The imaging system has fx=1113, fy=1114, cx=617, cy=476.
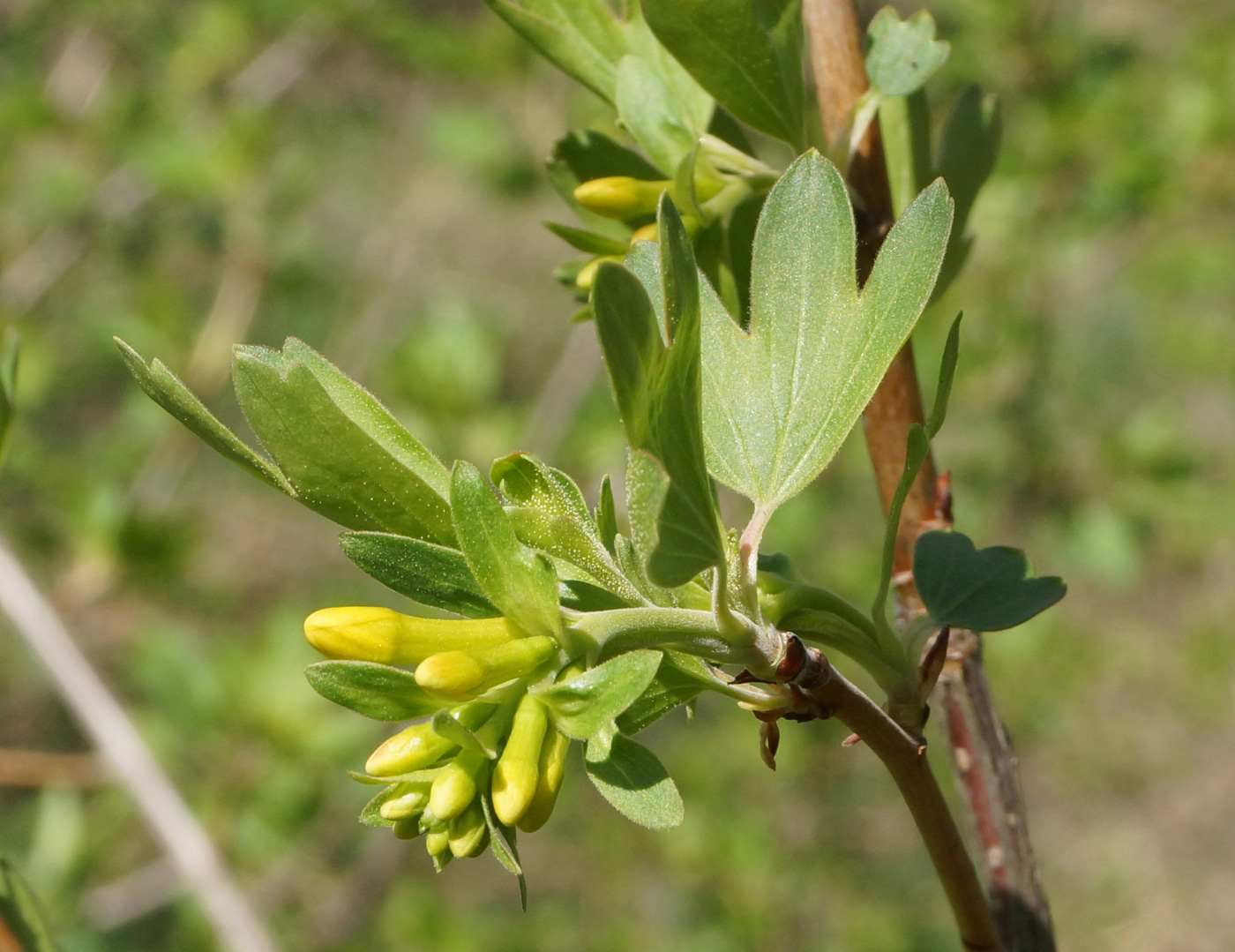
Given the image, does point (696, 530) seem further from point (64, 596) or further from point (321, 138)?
point (321, 138)

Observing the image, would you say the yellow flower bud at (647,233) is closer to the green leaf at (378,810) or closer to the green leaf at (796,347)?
the green leaf at (796,347)

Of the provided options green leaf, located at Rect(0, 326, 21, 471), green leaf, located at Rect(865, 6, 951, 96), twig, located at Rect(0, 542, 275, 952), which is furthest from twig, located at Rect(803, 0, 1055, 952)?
twig, located at Rect(0, 542, 275, 952)

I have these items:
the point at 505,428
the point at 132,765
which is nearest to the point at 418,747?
the point at 132,765

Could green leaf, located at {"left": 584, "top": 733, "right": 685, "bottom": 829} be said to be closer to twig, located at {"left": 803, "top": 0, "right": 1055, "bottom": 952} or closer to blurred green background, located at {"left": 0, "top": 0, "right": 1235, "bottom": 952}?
twig, located at {"left": 803, "top": 0, "right": 1055, "bottom": 952}

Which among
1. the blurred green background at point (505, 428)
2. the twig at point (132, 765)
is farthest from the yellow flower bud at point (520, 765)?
the blurred green background at point (505, 428)

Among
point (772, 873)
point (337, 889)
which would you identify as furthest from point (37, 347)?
point (772, 873)

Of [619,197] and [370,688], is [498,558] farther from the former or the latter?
[619,197]
